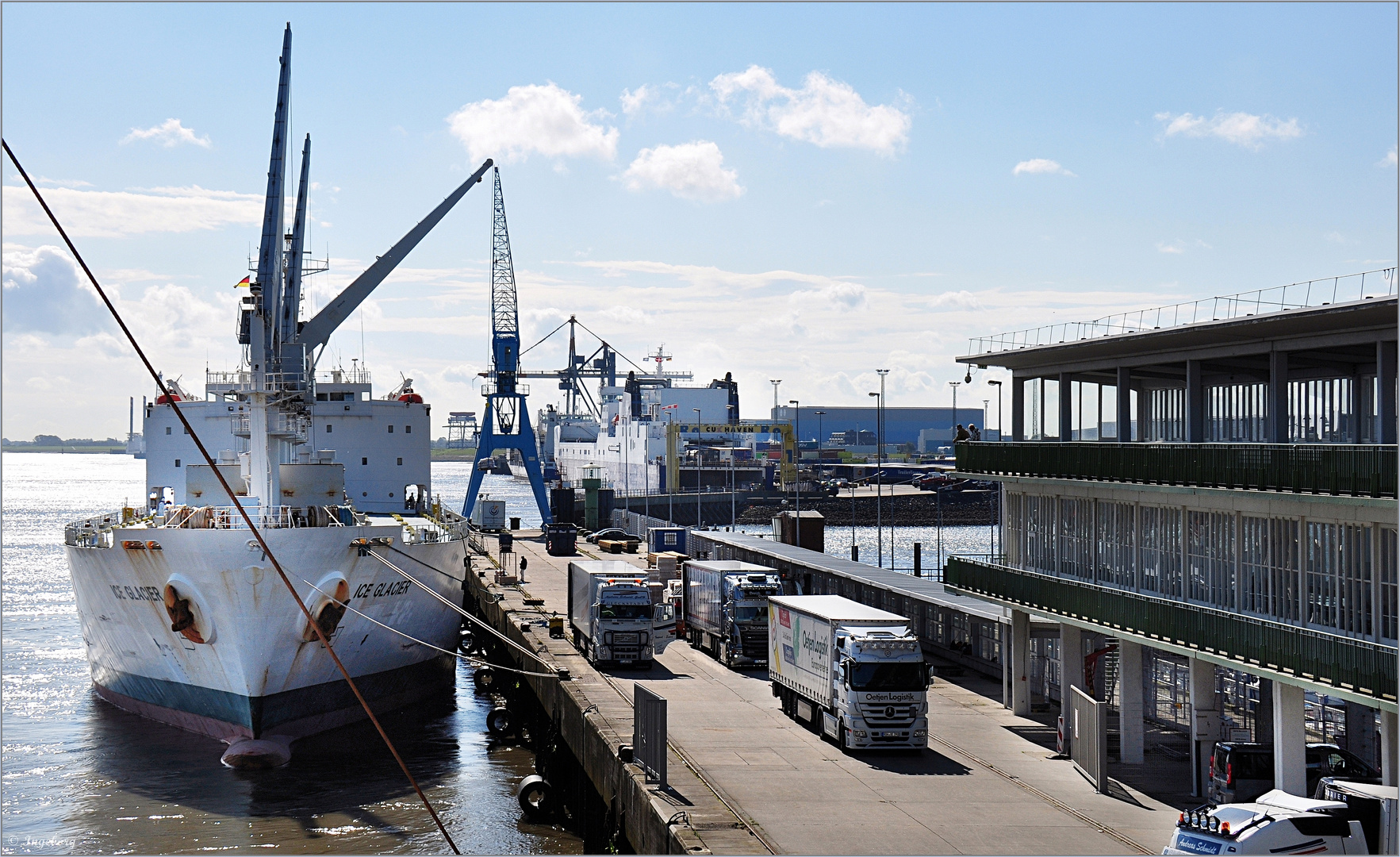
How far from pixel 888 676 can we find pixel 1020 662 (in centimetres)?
624

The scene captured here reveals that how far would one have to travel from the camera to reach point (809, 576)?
48.8 m

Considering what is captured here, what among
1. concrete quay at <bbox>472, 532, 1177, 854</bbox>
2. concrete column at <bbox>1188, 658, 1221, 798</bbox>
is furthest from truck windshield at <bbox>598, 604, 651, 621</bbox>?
concrete column at <bbox>1188, 658, 1221, 798</bbox>

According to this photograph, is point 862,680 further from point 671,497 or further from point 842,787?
point 671,497

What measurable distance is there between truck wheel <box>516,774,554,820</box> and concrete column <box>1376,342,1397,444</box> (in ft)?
64.0

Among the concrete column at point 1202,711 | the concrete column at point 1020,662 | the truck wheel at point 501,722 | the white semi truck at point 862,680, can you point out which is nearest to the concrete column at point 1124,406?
the concrete column at point 1020,662

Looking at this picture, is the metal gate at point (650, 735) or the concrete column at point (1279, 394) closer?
the concrete column at point (1279, 394)

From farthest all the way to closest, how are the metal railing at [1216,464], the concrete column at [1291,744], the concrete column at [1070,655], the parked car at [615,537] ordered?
the parked car at [615,537], the concrete column at [1070,655], the concrete column at [1291,744], the metal railing at [1216,464]

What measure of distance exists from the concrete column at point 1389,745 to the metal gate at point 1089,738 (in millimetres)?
5516

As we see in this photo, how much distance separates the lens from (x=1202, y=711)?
24391mm

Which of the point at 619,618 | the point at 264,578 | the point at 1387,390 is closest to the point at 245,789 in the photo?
the point at 264,578

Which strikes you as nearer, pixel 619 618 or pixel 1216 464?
pixel 1216 464

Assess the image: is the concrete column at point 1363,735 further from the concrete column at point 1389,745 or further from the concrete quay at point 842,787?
the concrete column at point 1389,745

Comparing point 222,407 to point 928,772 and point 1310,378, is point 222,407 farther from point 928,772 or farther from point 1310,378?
point 1310,378

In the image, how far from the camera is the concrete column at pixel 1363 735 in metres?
25.2
